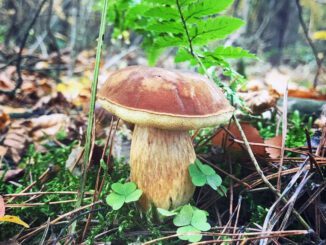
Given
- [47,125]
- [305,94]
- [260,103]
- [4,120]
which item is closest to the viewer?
[260,103]

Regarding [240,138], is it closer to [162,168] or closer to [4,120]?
[162,168]

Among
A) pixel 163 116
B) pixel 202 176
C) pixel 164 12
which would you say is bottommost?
pixel 202 176

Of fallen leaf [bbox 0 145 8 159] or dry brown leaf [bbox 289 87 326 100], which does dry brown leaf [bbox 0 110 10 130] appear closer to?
fallen leaf [bbox 0 145 8 159]

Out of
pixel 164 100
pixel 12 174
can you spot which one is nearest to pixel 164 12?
pixel 164 100

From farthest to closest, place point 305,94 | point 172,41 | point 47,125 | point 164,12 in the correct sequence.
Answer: point 305,94 → point 47,125 → point 172,41 → point 164,12

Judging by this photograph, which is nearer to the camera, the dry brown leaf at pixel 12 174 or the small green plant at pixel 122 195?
the small green plant at pixel 122 195

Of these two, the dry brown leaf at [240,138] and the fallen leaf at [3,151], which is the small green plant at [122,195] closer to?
the dry brown leaf at [240,138]

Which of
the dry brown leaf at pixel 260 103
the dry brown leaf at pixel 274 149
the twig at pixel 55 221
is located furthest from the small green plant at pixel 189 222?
the dry brown leaf at pixel 260 103
